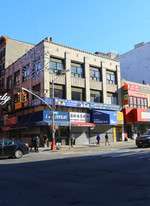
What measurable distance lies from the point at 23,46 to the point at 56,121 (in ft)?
81.9

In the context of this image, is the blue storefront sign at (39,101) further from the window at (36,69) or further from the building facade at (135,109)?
the building facade at (135,109)

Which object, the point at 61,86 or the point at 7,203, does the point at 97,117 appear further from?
the point at 7,203

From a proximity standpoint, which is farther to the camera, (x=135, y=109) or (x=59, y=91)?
(x=135, y=109)

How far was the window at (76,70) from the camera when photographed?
110 ft

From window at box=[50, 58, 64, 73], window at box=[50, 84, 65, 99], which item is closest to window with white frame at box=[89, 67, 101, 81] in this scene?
window at box=[50, 58, 64, 73]

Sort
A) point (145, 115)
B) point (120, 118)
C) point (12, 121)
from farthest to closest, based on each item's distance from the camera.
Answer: point (145, 115), point (120, 118), point (12, 121)

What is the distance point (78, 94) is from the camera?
109 ft

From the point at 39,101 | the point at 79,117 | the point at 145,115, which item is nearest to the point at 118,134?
the point at 145,115

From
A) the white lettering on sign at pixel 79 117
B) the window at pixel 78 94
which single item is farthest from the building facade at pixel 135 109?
the window at pixel 78 94

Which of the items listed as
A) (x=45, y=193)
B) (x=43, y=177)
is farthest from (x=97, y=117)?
(x=45, y=193)

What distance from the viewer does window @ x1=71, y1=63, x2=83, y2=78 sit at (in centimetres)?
3366

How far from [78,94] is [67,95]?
8.26 ft

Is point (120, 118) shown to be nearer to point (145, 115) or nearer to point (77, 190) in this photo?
point (145, 115)

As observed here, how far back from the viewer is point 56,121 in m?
28.8
